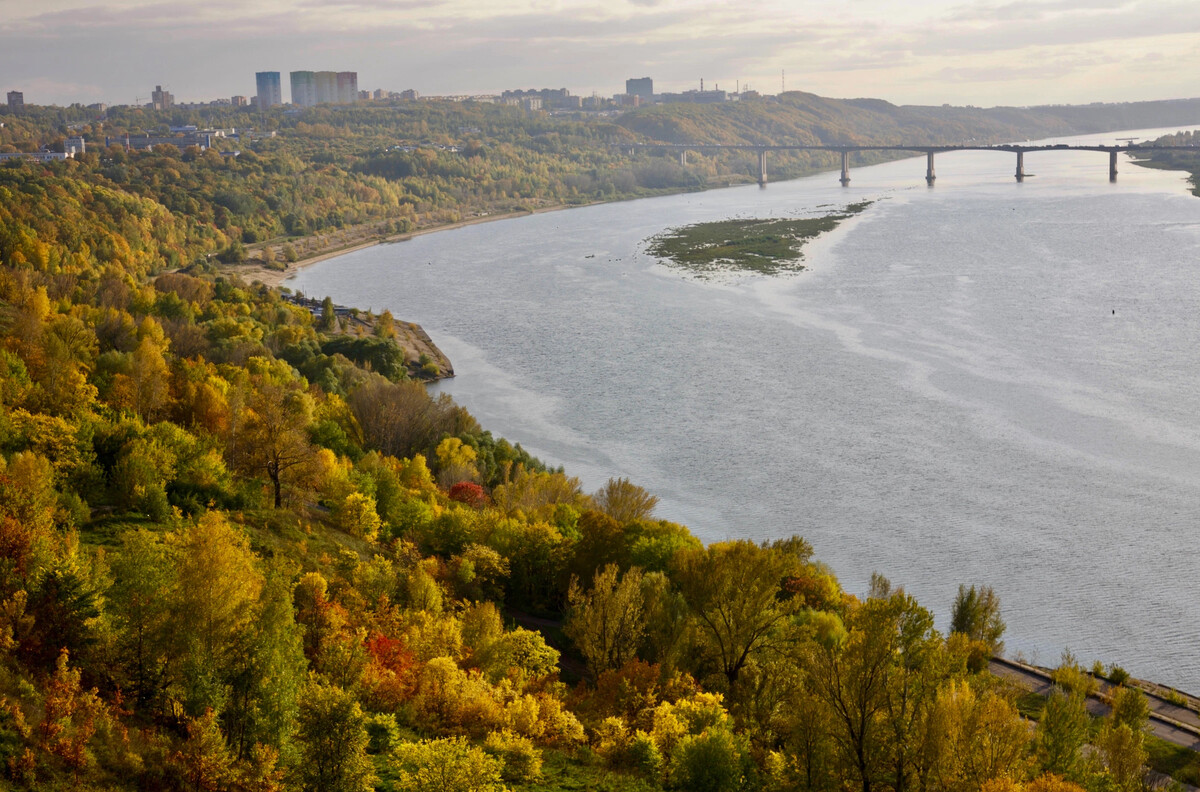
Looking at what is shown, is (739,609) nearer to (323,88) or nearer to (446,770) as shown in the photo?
(446,770)

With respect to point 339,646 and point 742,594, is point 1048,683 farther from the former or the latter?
point 339,646

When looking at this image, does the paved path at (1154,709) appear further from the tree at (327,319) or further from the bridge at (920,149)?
the bridge at (920,149)

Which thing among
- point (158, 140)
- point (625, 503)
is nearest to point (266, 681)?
point (625, 503)

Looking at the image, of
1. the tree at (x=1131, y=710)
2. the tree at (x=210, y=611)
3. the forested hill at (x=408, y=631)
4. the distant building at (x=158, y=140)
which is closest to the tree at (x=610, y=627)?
the forested hill at (x=408, y=631)

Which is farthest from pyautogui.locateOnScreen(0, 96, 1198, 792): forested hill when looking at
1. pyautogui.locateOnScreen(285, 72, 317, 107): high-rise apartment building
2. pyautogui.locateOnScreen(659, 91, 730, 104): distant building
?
pyautogui.locateOnScreen(659, 91, 730, 104): distant building

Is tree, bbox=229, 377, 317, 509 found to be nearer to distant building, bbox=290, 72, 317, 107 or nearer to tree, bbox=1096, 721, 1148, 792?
tree, bbox=1096, 721, 1148, 792

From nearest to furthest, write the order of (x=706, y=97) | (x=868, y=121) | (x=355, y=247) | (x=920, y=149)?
1. (x=355, y=247)
2. (x=920, y=149)
3. (x=868, y=121)
4. (x=706, y=97)
